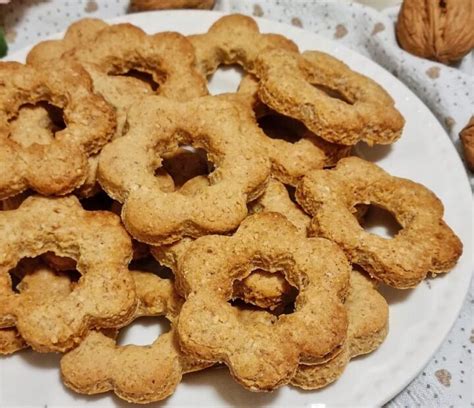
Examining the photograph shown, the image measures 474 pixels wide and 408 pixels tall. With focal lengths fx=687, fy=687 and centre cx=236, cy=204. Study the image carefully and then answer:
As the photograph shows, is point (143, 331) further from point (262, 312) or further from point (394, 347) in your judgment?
point (394, 347)

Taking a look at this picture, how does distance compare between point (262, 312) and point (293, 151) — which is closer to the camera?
point (262, 312)

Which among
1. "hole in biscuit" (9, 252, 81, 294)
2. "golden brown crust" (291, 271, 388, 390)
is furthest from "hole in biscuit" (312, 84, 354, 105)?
"hole in biscuit" (9, 252, 81, 294)

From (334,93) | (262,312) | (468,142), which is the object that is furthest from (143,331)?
(468,142)

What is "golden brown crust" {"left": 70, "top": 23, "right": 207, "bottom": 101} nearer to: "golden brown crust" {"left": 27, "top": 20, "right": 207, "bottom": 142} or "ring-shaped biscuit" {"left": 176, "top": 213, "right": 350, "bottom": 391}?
"golden brown crust" {"left": 27, "top": 20, "right": 207, "bottom": 142}

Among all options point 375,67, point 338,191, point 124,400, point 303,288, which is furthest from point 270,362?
point 375,67

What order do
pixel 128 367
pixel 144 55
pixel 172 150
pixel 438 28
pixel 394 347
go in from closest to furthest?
1. pixel 128 367
2. pixel 394 347
3. pixel 172 150
4. pixel 144 55
5. pixel 438 28

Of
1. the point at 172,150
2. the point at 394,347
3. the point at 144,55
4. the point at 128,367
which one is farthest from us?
the point at 144,55
